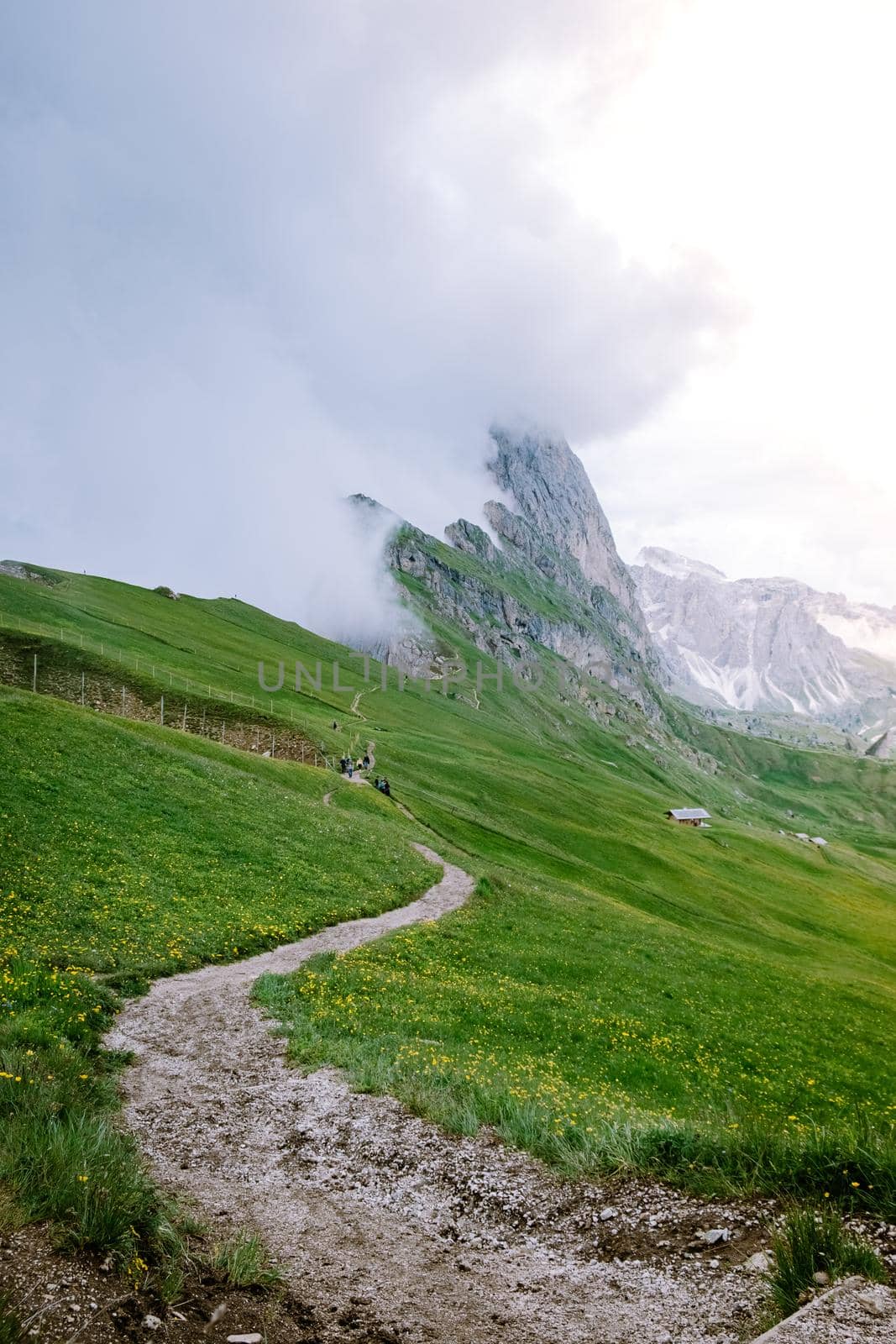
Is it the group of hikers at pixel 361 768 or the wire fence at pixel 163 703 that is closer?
the group of hikers at pixel 361 768

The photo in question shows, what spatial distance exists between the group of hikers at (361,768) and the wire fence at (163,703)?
1.64 meters

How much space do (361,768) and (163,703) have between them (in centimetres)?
2247

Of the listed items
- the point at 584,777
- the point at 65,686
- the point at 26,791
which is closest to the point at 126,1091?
the point at 26,791

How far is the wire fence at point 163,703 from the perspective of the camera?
74.4m

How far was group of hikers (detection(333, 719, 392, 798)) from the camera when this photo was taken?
7175cm

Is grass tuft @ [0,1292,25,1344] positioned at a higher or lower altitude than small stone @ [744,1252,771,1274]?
higher

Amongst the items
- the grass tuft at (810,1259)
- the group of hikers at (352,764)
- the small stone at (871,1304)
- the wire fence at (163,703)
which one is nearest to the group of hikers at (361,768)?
the group of hikers at (352,764)

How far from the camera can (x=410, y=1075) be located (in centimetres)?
1551

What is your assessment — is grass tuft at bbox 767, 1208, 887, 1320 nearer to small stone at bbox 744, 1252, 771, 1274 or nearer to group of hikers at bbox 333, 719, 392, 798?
small stone at bbox 744, 1252, 771, 1274

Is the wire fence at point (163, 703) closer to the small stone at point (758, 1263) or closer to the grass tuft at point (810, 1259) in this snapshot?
the small stone at point (758, 1263)

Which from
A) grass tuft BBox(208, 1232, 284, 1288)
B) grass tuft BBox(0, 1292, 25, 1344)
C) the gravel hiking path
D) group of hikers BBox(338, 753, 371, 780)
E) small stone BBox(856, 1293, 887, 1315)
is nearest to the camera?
grass tuft BBox(0, 1292, 25, 1344)

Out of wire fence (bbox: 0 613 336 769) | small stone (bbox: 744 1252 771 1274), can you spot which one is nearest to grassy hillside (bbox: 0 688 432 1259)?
small stone (bbox: 744 1252 771 1274)

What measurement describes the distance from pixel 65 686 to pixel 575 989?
214 ft

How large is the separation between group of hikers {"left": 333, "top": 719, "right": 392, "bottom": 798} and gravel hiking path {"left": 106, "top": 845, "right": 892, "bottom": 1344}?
182 feet
